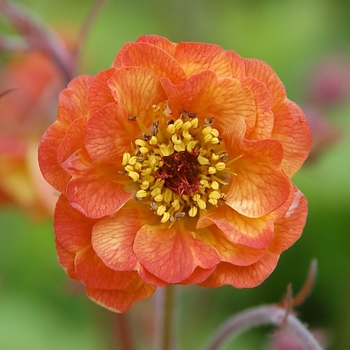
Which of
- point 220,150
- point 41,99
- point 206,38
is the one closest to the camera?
point 220,150

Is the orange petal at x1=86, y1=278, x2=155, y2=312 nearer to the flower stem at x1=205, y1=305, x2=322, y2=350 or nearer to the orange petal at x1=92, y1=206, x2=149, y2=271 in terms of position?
the orange petal at x1=92, y1=206, x2=149, y2=271

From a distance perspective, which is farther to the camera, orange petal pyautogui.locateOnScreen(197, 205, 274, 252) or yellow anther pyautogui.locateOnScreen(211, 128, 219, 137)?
yellow anther pyautogui.locateOnScreen(211, 128, 219, 137)

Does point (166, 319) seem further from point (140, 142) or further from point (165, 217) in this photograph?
point (140, 142)

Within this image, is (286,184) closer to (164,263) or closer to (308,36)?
(164,263)

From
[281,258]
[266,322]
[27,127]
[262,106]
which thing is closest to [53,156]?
[262,106]

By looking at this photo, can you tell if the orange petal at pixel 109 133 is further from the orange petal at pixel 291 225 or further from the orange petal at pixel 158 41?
the orange petal at pixel 291 225

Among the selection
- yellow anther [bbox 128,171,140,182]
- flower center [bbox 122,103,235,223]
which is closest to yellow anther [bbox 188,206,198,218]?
flower center [bbox 122,103,235,223]

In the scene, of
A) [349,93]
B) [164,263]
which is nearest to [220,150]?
[164,263]
